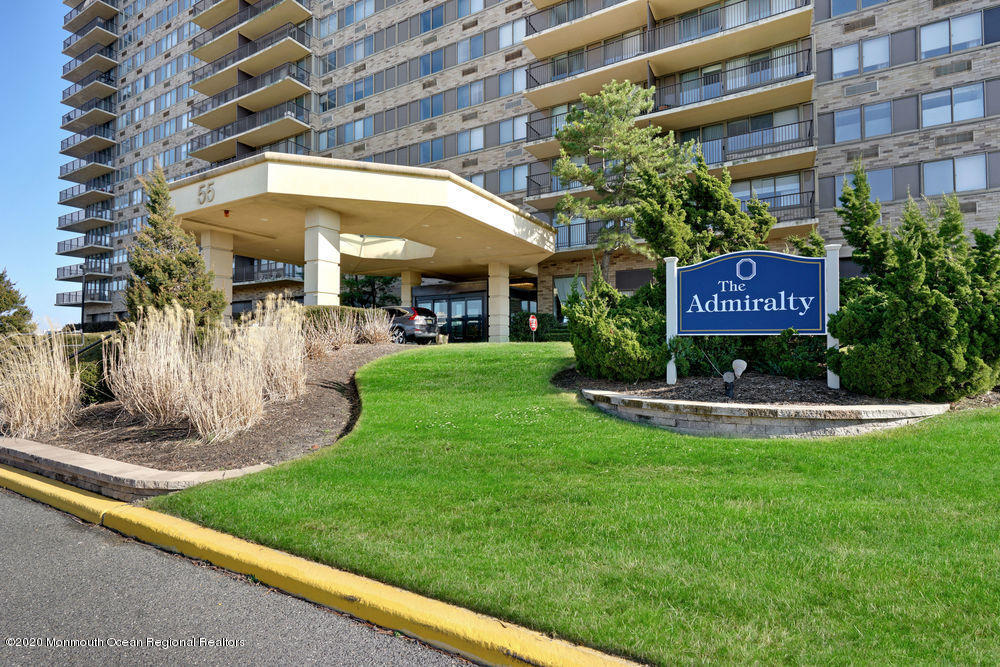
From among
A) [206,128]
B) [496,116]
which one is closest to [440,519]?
[496,116]

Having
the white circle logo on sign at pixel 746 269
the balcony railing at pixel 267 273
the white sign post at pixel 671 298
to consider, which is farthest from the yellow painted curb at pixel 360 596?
the balcony railing at pixel 267 273

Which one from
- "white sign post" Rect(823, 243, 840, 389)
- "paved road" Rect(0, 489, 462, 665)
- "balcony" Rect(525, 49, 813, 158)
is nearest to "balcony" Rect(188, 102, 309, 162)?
"balcony" Rect(525, 49, 813, 158)

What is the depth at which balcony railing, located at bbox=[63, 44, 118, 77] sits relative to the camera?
55.9 meters

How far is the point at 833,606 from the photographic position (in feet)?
9.55

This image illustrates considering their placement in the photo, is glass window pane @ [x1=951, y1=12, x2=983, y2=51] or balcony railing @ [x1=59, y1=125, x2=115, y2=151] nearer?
glass window pane @ [x1=951, y1=12, x2=983, y2=51]

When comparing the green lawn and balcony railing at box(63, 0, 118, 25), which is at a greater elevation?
balcony railing at box(63, 0, 118, 25)

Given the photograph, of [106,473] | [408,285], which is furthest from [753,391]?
[408,285]

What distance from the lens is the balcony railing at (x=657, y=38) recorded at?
963 inches

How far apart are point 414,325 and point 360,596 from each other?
16930 mm

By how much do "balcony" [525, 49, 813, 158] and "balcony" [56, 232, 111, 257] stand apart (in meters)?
49.8

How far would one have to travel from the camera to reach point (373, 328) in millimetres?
15344

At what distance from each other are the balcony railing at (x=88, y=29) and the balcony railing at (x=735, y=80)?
57.0 metres

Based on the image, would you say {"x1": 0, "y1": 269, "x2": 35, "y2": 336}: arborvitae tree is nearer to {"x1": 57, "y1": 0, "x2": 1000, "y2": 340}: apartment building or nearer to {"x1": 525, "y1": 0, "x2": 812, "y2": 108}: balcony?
{"x1": 57, "y1": 0, "x2": 1000, "y2": 340}: apartment building

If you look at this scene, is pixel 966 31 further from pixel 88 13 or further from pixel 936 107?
pixel 88 13
